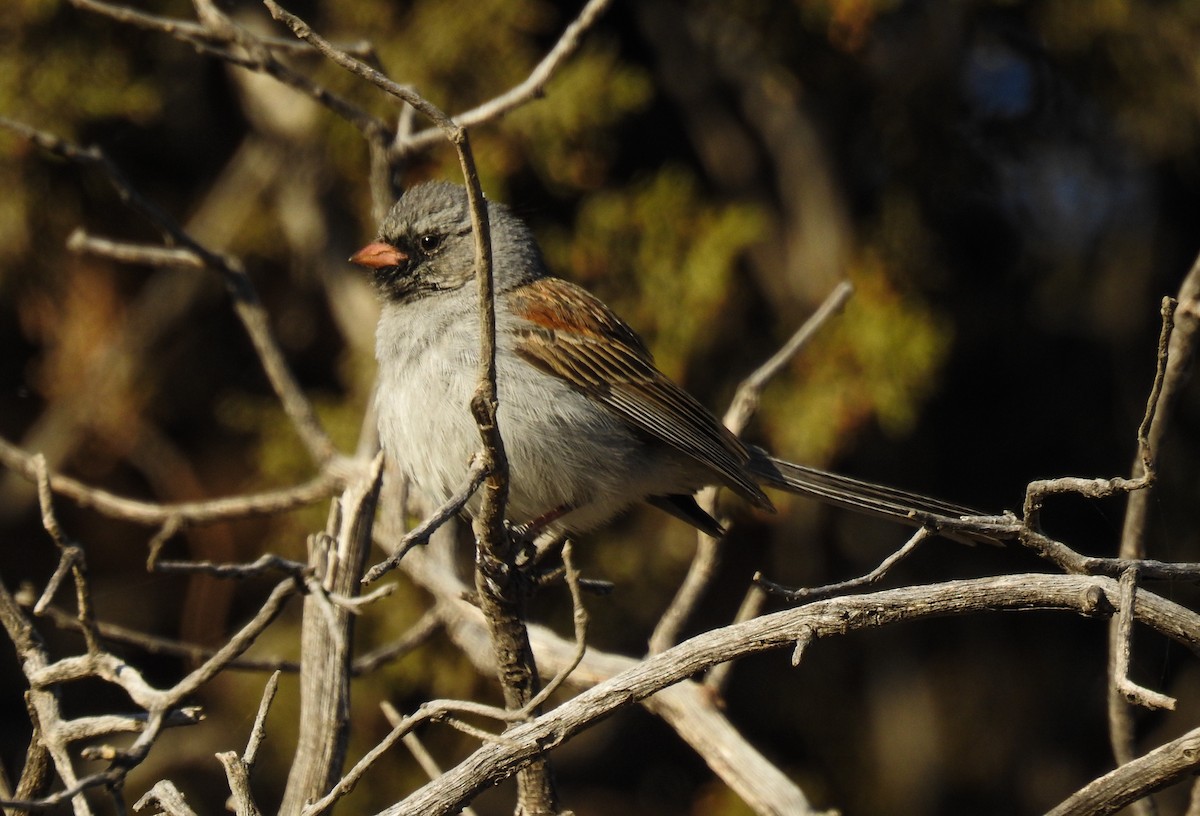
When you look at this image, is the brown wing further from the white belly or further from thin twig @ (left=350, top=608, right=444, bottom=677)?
thin twig @ (left=350, top=608, right=444, bottom=677)

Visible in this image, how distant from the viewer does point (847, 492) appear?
3578 mm

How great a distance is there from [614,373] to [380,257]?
80cm

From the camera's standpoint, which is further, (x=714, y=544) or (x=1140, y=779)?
(x=714, y=544)

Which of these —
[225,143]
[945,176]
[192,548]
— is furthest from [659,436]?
[225,143]

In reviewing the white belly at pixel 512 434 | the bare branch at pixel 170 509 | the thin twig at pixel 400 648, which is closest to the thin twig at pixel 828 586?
the white belly at pixel 512 434

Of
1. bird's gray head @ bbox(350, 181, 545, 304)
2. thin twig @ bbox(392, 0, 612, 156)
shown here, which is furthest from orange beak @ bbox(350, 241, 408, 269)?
thin twig @ bbox(392, 0, 612, 156)

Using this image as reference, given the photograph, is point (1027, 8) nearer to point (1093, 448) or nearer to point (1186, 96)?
point (1186, 96)

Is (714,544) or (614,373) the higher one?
(614,373)

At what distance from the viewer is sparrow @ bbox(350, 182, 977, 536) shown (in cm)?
345

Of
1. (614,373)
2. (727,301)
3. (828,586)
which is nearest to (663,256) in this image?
(727,301)

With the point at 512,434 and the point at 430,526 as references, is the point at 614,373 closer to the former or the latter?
the point at 512,434

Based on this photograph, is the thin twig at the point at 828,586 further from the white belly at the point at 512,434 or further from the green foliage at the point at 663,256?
the green foliage at the point at 663,256

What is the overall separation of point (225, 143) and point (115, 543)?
192 centimetres

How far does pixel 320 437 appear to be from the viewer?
4039 millimetres
